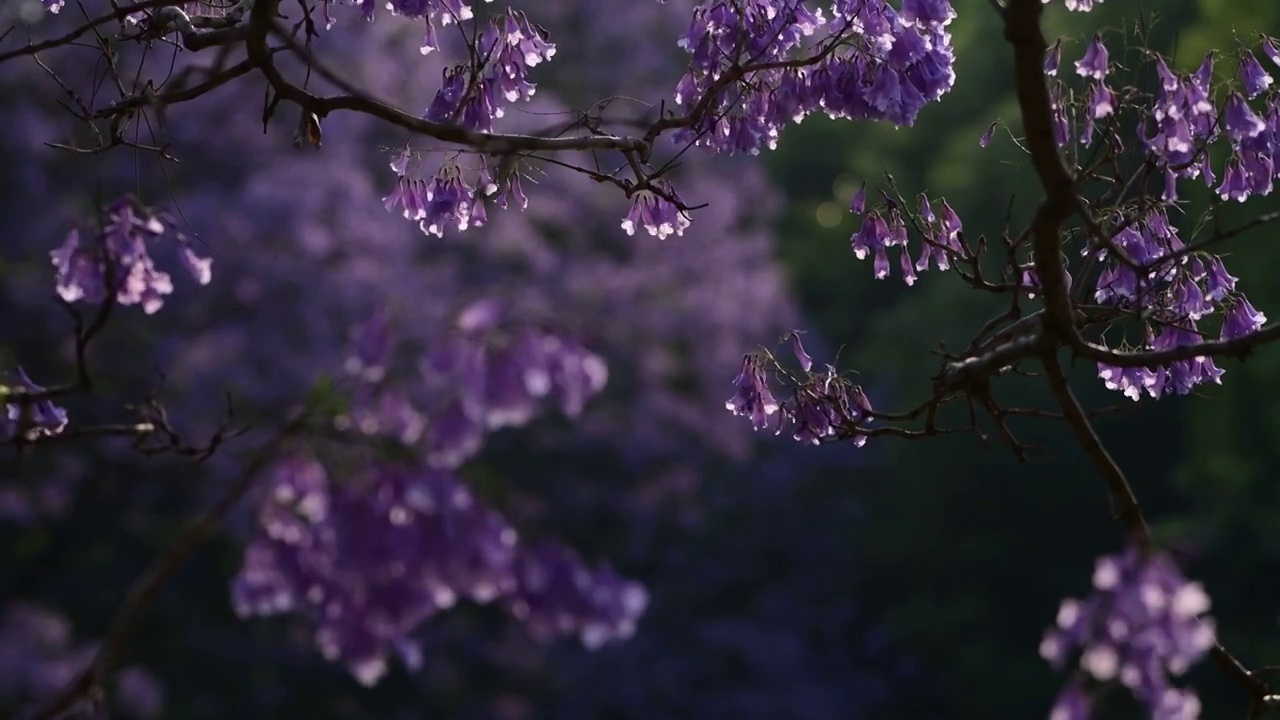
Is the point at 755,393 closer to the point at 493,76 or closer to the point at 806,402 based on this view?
the point at 806,402

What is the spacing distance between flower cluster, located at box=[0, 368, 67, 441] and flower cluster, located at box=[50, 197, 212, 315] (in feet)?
0.83

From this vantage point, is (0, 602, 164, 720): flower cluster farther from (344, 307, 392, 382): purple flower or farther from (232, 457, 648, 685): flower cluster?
(344, 307, 392, 382): purple flower

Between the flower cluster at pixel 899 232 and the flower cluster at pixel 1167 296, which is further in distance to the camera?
the flower cluster at pixel 899 232

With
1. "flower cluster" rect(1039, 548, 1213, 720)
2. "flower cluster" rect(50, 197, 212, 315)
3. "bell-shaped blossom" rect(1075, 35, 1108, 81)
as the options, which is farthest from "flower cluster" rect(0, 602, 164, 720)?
"flower cluster" rect(1039, 548, 1213, 720)

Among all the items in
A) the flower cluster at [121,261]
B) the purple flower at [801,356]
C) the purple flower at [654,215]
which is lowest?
the flower cluster at [121,261]

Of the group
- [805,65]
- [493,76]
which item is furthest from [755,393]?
[493,76]

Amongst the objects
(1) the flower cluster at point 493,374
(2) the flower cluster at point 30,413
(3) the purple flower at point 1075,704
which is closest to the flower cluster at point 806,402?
(3) the purple flower at point 1075,704

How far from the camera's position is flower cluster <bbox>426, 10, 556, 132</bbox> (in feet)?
12.3

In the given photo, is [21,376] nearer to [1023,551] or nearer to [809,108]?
[809,108]

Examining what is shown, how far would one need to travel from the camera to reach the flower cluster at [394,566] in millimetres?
5742

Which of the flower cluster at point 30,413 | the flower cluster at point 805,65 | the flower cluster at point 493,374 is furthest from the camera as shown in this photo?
the flower cluster at point 493,374

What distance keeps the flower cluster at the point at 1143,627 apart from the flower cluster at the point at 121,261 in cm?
203

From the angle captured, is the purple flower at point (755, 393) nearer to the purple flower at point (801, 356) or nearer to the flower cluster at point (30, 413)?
the purple flower at point (801, 356)

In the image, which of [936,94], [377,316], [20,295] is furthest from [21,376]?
[20,295]
